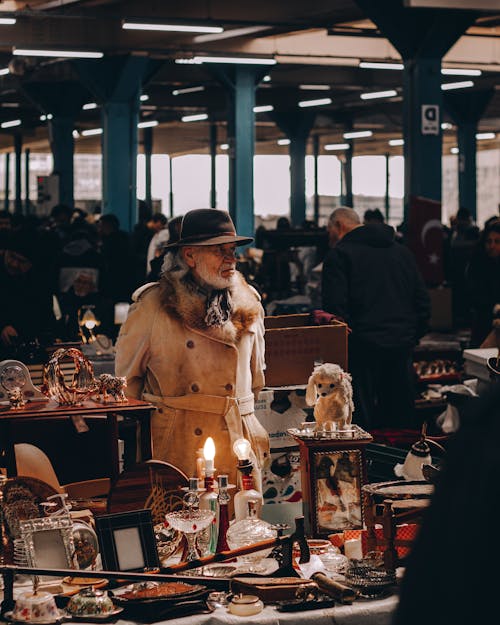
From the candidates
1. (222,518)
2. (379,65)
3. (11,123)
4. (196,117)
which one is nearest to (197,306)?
(222,518)

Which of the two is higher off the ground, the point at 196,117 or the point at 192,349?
the point at 196,117

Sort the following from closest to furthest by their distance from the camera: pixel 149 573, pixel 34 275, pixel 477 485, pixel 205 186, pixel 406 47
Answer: pixel 477 485 → pixel 149 573 → pixel 34 275 → pixel 406 47 → pixel 205 186

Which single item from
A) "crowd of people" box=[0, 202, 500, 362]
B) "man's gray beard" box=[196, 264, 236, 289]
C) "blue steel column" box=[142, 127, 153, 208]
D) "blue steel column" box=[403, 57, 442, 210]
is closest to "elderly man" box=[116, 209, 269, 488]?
"man's gray beard" box=[196, 264, 236, 289]

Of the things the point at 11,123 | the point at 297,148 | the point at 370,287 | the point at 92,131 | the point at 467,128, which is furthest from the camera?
the point at 92,131

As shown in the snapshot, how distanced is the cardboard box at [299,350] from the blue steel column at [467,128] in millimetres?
19985

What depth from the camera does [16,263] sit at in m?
7.22

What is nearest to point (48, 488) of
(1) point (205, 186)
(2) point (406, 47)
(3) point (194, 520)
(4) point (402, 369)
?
(3) point (194, 520)

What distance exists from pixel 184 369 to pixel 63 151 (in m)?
20.1

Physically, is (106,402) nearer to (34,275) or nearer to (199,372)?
(199,372)

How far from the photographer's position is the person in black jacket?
6.02m

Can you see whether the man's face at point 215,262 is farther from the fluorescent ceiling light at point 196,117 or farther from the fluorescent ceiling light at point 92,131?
the fluorescent ceiling light at point 92,131

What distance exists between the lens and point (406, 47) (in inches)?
451

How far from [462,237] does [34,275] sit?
8.90 meters

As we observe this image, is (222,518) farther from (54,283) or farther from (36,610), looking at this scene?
(54,283)
